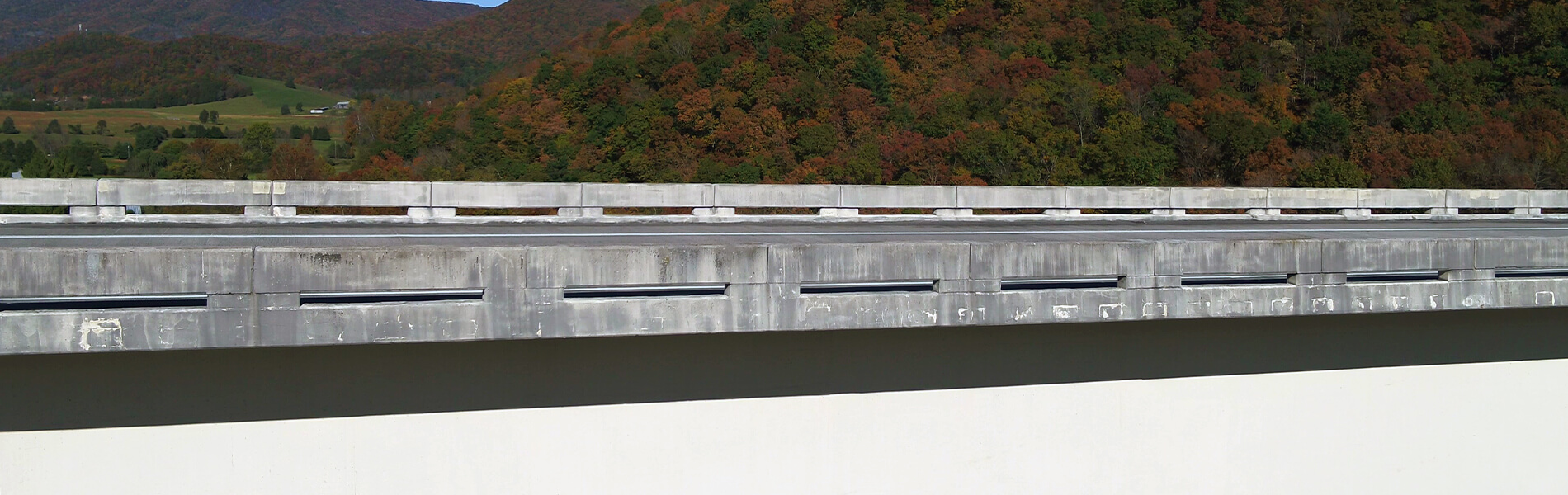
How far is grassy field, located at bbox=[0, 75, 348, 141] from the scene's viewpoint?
10488 cm

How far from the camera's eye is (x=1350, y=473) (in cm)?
985

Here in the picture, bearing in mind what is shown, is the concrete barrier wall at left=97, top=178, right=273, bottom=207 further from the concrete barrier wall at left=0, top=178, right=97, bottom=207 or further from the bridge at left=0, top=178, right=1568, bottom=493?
the bridge at left=0, top=178, right=1568, bottom=493

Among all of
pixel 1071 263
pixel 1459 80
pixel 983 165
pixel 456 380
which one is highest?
pixel 1459 80

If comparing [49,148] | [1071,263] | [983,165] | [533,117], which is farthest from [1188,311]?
[49,148]

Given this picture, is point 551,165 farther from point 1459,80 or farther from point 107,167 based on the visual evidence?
point 1459,80

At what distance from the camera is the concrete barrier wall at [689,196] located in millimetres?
16125

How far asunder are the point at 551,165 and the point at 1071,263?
178 ft

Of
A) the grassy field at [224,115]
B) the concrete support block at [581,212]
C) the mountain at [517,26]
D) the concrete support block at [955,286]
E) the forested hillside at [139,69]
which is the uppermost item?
the mountain at [517,26]

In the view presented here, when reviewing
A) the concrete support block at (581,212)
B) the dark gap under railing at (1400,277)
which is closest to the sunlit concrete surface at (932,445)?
the dark gap under railing at (1400,277)

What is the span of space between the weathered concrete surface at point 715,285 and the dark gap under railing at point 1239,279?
55 mm

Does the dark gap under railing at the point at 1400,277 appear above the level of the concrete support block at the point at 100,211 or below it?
below

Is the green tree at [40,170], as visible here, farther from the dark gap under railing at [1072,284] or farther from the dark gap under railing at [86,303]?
the dark gap under railing at [1072,284]

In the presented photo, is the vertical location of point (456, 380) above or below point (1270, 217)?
below

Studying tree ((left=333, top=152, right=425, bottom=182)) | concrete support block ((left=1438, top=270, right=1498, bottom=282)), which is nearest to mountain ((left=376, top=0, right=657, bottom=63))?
tree ((left=333, top=152, right=425, bottom=182))
